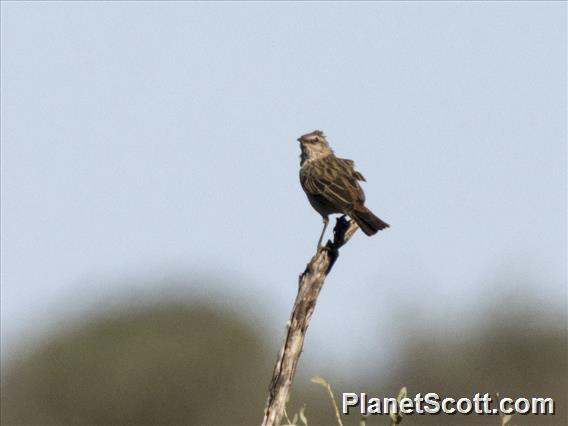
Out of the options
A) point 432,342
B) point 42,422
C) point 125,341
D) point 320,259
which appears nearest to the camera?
point 320,259

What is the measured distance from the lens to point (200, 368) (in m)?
49.5

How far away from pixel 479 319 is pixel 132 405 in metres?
13.2

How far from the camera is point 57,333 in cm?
5119

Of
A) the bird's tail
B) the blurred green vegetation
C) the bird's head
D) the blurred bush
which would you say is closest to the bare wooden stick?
the bird's tail

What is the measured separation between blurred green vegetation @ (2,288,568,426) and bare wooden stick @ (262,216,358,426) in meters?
32.6

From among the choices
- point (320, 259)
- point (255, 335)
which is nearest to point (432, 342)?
point (255, 335)

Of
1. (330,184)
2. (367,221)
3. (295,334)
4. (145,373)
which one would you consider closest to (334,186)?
(330,184)

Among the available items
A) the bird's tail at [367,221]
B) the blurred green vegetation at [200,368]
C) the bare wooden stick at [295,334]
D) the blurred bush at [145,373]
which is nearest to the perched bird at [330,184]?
the bird's tail at [367,221]

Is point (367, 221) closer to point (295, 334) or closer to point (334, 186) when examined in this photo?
point (334, 186)

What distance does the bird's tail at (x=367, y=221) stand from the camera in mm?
12477

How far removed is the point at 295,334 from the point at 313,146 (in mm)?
6360

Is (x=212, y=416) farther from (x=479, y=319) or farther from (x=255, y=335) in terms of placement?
(x=479, y=319)

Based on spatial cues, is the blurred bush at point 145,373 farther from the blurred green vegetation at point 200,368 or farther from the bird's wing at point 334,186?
the bird's wing at point 334,186

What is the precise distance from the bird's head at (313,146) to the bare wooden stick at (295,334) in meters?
5.14
